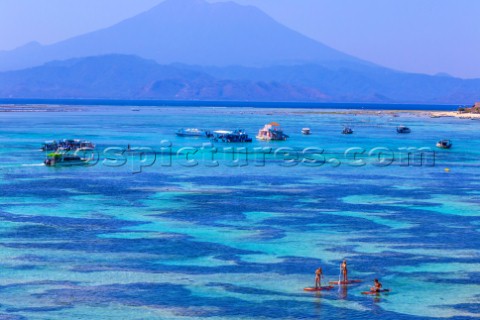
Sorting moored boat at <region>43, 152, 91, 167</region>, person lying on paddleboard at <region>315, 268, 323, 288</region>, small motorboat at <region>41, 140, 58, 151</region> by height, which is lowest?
person lying on paddleboard at <region>315, 268, 323, 288</region>

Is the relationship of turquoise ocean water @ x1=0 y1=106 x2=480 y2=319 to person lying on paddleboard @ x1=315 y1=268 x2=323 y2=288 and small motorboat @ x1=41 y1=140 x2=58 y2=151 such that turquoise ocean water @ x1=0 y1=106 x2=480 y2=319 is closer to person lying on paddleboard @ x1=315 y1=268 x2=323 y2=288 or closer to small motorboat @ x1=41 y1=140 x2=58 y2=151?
person lying on paddleboard @ x1=315 y1=268 x2=323 y2=288

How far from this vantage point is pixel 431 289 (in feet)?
132

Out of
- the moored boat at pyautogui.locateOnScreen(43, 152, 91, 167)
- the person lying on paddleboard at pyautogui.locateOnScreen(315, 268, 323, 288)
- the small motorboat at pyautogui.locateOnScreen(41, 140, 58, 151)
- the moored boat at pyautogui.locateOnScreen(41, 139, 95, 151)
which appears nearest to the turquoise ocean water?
the person lying on paddleboard at pyautogui.locateOnScreen(315, 268, 323, 288)

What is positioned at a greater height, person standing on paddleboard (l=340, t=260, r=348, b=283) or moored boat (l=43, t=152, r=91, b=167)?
moored boat (l=43, t=152, r=91, b=167)

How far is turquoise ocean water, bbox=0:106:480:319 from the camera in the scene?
37844mm

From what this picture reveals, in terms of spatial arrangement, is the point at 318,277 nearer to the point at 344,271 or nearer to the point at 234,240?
the point at 344,271

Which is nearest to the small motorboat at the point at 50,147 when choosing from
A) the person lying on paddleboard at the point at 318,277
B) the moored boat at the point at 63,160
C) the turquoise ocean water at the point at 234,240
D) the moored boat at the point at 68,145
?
the moored boat at the point at 68,145

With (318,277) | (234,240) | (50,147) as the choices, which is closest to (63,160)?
(50,147)

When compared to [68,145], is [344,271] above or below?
below

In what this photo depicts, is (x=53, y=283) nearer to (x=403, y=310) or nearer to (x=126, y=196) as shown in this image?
(x=403, y=310)

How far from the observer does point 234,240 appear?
49906mm

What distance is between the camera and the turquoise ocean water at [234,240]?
3784 cm

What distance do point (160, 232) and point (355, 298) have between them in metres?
17.0

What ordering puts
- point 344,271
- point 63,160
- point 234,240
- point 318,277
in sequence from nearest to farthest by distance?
point 318,277
point 344,271
point 234,240
point 63,160
